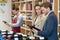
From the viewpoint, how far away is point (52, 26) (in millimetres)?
3041

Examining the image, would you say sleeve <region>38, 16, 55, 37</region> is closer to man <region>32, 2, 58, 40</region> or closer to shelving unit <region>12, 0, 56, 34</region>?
man <region>32, 2, 58, 40</region>

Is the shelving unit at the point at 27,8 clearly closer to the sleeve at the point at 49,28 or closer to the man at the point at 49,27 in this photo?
the man at the point at 49,27

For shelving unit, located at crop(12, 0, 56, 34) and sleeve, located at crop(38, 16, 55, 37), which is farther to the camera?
shelving unit, located at crop(12, 0, 56, 34)

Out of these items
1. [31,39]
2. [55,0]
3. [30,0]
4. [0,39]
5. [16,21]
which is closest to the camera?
[31,39]

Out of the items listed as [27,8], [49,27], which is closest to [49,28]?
[49,27]

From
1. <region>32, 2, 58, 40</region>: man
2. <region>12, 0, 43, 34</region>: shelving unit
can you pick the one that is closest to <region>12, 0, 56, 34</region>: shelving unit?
<region>12, 0, 43, 34</region>: shelving unit

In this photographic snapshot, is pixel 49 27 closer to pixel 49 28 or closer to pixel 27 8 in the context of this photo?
pixel 49 28

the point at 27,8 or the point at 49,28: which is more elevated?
the point at 27,8

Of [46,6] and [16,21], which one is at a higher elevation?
[46,6]

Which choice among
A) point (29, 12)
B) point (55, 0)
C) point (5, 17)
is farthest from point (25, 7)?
point (55, 0)

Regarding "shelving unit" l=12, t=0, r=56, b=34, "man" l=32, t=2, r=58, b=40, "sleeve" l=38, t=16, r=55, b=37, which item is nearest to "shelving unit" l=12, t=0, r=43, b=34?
"shelving unit" l=12, t=0, r=56, b=34

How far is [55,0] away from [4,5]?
2.91 meters

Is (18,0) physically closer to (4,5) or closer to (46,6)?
(4,5)

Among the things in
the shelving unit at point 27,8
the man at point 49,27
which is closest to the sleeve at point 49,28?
the man at point 49,27
